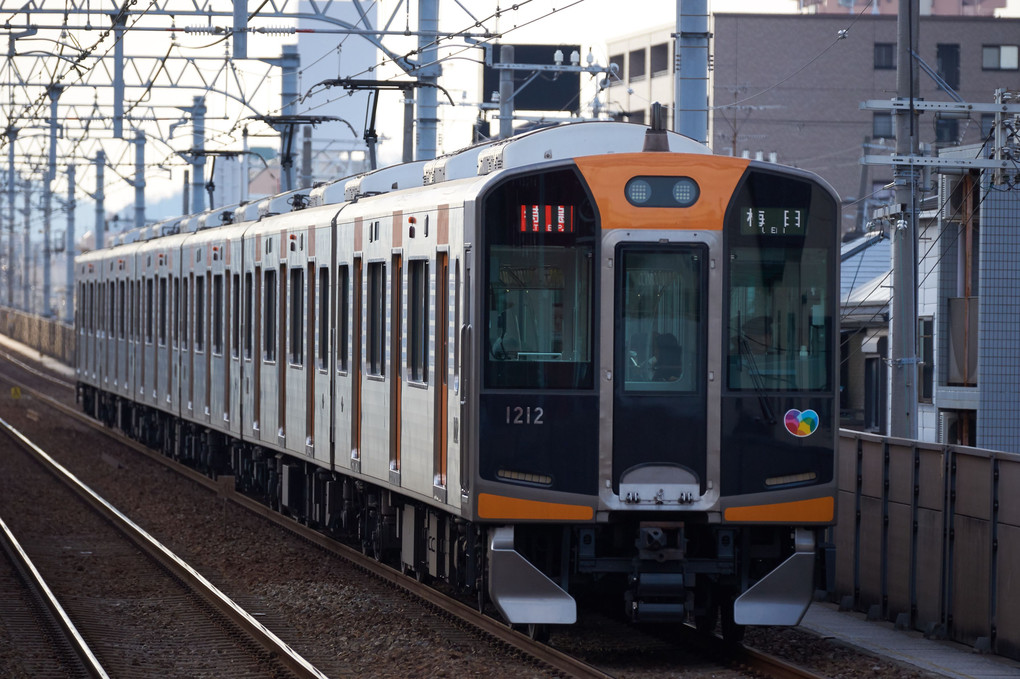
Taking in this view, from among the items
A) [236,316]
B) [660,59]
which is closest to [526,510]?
[236,316]

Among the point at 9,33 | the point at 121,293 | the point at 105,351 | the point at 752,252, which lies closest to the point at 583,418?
the point at 752,252

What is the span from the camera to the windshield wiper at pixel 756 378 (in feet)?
30.5

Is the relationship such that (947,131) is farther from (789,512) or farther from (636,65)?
(789,512)

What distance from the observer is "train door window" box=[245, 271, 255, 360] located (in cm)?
1716

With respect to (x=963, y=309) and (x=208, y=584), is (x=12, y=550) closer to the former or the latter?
(x=208, y=584)

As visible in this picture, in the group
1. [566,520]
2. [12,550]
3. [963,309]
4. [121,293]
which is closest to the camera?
[566,520]

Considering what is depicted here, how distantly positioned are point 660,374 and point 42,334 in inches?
1965

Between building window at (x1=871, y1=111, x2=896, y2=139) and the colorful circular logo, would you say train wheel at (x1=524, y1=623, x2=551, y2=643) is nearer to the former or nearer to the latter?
the colorful circular logo

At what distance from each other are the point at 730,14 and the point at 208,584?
52.1m

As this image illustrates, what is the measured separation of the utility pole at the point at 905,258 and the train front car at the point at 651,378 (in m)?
2.89

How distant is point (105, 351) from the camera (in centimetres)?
2902

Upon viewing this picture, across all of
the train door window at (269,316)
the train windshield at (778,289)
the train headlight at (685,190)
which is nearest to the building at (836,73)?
the train door window at (269,316)

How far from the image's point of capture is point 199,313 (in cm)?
2053

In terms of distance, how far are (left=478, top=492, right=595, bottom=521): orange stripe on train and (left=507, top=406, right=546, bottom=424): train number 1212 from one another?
417 millimetres
